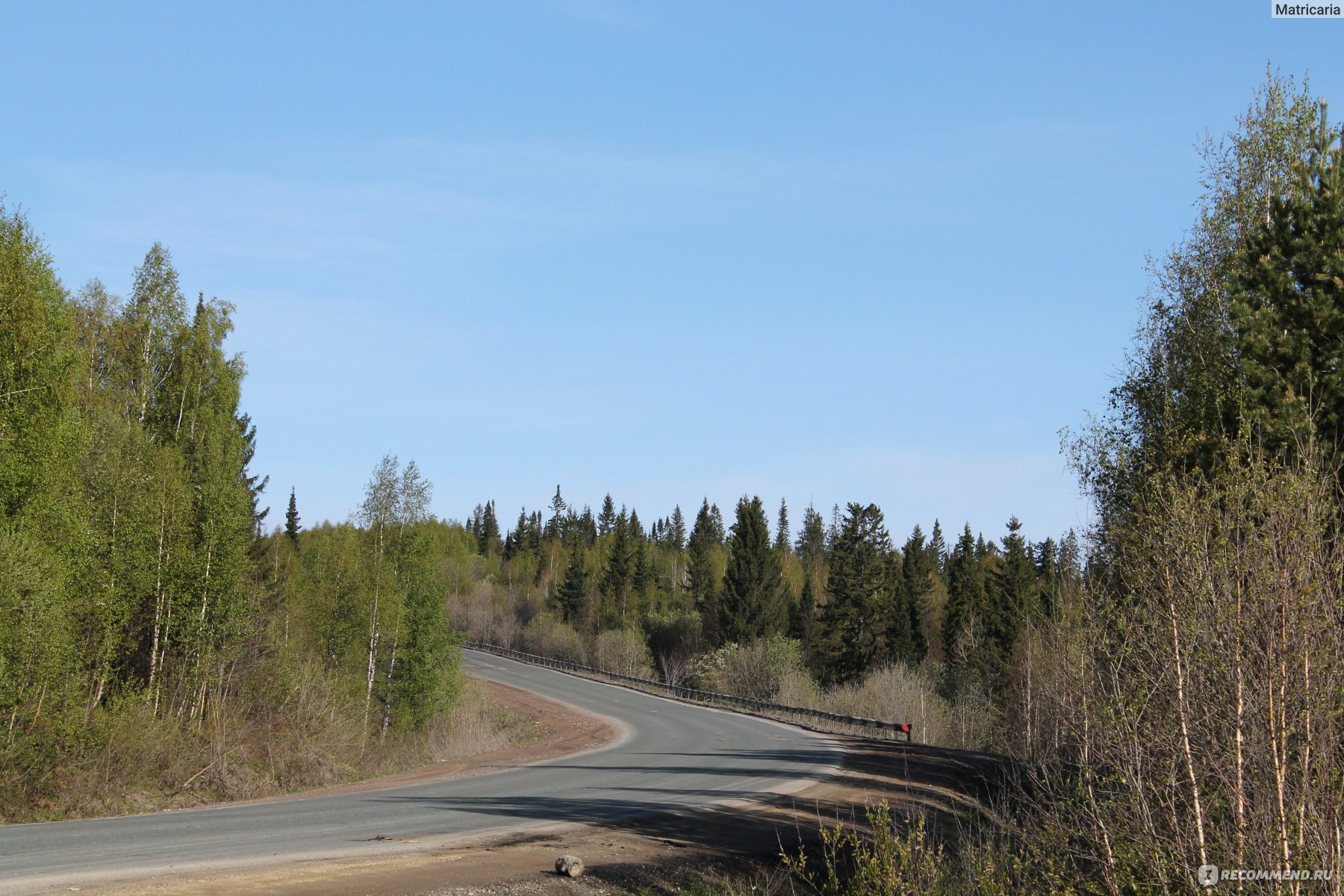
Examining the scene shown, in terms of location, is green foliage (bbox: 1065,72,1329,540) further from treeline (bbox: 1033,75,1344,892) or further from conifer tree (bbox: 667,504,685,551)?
conifer tree (bbox: 667,504,685,551)

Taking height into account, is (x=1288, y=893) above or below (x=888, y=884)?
above

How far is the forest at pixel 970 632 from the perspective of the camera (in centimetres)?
817

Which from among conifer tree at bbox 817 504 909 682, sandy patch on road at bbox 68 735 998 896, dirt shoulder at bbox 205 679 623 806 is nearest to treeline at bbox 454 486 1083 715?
conifer tree at bbox 817 504 909 682

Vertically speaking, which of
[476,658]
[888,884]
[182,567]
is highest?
[182,567]

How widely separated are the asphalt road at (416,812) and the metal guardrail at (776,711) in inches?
215

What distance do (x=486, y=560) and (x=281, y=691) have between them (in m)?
126

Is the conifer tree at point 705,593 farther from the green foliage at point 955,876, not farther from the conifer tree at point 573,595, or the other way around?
the green foliage at point 955,876

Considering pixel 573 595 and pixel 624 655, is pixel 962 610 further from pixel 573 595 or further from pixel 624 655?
pixel 573 595

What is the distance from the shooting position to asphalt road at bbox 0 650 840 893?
12586mm

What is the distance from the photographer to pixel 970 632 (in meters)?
71.9

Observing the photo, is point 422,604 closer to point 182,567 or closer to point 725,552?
point 182,567

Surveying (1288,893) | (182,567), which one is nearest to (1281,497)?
(1288,893)

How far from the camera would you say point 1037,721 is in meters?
15.5

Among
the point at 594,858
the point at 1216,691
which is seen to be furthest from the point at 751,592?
the point at 1216,691
